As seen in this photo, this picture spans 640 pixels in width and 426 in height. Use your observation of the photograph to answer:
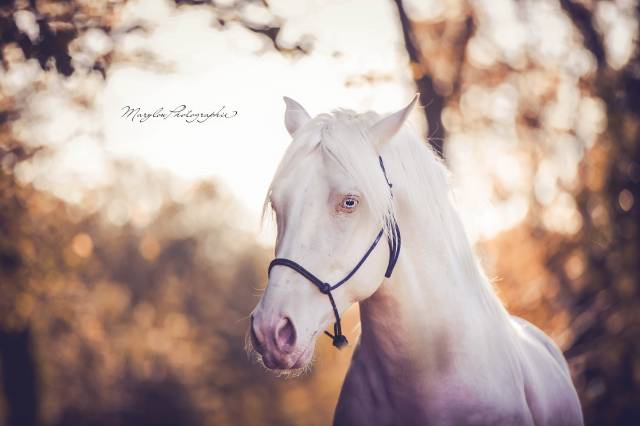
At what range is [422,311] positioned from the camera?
2.72 m

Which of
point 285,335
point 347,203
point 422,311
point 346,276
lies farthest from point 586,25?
point 285,335

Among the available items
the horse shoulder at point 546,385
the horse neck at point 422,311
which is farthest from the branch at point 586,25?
the horse neck at point 422,311

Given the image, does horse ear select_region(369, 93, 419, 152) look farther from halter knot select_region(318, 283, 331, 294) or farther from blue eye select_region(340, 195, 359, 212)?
halter knot select_region(318, 283, 331, 294)

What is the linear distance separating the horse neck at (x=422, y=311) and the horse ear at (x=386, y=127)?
0.41m

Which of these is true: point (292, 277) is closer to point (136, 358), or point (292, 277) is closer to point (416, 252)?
point (416, 252)

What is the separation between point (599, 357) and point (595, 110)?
3.11m

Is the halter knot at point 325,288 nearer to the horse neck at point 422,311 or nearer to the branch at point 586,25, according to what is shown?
the horse neck at point 422,311

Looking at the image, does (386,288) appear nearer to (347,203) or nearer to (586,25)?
(347,203)

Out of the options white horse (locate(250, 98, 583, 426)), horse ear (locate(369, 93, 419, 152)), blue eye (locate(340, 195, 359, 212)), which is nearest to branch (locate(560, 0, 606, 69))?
white horse (locate(250, 98, 583, 426))

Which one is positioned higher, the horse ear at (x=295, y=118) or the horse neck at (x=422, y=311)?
the horse ear at (x=295, y=118)

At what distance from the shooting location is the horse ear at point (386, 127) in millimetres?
2602

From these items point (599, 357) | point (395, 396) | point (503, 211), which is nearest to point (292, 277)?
point (395, 396)

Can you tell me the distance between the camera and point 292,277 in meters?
2.37

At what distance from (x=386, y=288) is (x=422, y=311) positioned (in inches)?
9.0
